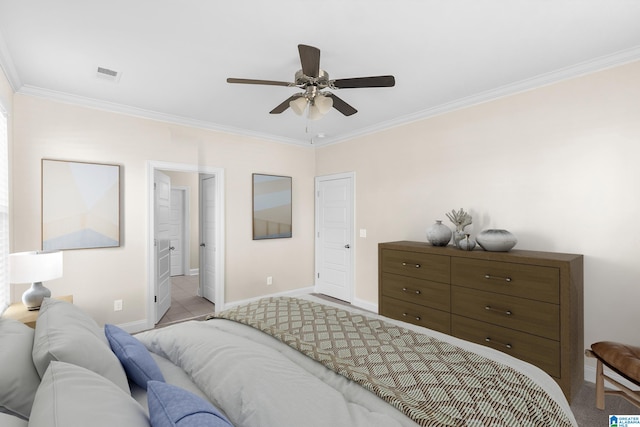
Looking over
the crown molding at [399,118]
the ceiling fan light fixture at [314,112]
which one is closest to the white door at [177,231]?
the crown molding at [399,118]

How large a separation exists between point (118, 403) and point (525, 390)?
1.45 m

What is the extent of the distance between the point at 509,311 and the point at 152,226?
3.78 meters

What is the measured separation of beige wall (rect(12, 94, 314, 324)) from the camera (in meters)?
2.92

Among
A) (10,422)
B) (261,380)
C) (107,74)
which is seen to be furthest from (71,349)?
(107,74)

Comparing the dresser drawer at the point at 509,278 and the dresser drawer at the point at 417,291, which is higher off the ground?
the dresser drawer at the point at 509,278

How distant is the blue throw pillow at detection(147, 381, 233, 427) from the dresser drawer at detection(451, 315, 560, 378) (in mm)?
2459

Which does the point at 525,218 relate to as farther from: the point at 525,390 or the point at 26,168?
the point at 26,168

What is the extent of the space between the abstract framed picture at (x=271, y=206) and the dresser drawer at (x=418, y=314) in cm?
203

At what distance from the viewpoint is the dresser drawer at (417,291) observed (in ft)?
9.64

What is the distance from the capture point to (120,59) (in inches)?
93.8

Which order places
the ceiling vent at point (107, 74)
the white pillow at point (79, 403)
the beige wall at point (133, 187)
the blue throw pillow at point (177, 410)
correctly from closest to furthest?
the white pillow at point (79, 403) → the blue throw pillow at point (177, 410) → the ceiling vent at point (107, 74) → the beige wall at point (133, 187)

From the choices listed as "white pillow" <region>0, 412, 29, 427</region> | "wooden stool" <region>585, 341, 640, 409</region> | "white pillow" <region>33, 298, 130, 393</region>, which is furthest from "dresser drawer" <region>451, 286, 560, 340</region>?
"white pillow" <region>0, 412, 29, 427</region>

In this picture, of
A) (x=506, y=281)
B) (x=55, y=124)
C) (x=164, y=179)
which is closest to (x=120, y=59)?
(x=55, y=124)

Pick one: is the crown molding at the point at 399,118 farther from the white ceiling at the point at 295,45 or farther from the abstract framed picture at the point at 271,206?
the abstract framed picture at the point at 271,206
